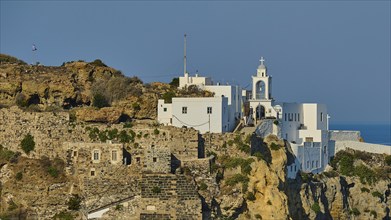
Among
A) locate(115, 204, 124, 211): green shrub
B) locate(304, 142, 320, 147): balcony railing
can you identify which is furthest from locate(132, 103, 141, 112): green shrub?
locate(304, 142, 320, 147): balcony railing

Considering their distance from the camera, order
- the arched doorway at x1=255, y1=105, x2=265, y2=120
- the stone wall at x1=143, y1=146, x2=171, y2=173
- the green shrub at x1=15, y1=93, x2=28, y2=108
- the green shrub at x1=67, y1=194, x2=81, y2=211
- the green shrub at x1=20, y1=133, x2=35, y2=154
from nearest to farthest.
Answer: the green shrub at x1=67, y1=194, x2=81, y2=211, the stone wall at x1=143, y1=146, x2=171, y2=173, the green shrub at x1=20, y1=133, x2=35, y2=154, the green shrub at x1=15, y1=93, x2=28, y2=108, the arched doorway at x1=255, y1=105, x2=265, y2=120

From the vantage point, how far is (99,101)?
75.9 metres

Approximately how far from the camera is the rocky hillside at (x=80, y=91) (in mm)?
74562

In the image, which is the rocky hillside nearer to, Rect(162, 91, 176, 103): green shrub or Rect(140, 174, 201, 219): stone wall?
Rect(162, 91, 176, 103): green shrub

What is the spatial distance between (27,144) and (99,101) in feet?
23.8

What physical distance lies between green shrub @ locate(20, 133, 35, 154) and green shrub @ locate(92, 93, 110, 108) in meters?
6.61

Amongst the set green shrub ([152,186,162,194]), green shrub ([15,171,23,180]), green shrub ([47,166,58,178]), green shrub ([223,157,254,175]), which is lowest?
green shrub ([152,186,162,194])

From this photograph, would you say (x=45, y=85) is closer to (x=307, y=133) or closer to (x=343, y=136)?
(x=307, y=133)

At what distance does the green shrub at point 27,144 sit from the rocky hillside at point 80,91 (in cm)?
274

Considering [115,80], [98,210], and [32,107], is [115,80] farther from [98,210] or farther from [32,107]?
[98,210]

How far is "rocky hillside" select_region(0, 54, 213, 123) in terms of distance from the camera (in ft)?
245

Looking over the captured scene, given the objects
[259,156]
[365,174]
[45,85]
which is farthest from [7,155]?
[365,174]

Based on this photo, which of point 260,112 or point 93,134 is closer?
point 93,134

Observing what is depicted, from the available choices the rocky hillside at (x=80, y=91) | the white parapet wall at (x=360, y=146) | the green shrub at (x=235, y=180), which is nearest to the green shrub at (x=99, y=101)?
the rocky hillside at (x=80, y=91)
